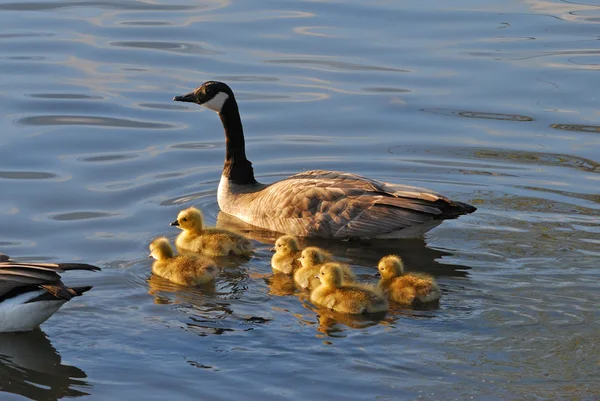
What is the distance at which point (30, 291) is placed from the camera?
9.53 m

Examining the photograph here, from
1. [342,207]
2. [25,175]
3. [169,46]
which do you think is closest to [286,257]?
[342,207]

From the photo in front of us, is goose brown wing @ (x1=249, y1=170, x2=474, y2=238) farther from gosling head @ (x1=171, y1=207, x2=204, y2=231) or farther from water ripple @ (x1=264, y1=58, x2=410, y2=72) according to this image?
water ripple @ (x1=264, y1=58, x2=410, y2=72)

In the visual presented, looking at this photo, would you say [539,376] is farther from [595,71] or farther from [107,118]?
[595,71]

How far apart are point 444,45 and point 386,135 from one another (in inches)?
159

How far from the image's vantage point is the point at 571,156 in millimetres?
14977

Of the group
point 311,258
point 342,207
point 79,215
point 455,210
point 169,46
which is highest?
point 169,46

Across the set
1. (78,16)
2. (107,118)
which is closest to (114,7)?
(78,16)

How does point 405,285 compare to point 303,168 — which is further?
point 303,168

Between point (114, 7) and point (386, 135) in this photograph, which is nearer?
point (386, 135)

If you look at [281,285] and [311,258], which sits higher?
[311,258]

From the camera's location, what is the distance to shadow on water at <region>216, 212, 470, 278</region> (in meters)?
11.7

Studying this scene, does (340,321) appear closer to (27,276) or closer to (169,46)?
(27,276)

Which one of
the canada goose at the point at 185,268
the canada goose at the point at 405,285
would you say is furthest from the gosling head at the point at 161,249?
the canada goose at the point at 405,285

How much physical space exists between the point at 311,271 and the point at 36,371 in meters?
2.83
